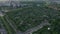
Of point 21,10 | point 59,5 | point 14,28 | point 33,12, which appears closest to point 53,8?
point 59,5

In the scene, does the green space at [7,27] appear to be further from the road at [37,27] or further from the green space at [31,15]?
the road at [37,27]

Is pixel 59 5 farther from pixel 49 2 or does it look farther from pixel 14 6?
pixel 14 6

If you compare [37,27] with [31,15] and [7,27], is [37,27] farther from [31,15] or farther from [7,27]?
[7,27]

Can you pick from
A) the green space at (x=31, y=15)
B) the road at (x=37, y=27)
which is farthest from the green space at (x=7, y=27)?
the road at (x=37, y=27)

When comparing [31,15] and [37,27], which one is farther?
[31,15]

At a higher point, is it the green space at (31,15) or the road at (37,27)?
the green space at (31,15)

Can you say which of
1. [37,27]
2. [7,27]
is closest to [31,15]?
[37,27]

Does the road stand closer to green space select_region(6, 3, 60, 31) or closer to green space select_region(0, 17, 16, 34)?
green space select_region(6, 3, 60, 31)

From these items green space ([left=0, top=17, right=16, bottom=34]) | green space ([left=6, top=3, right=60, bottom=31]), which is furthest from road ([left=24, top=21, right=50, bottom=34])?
green space ([left=0, top=17, right=16, bottom=34])

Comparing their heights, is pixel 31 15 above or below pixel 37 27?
above

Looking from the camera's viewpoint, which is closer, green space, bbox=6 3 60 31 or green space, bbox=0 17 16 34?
green space, bbox=0 17 16 34

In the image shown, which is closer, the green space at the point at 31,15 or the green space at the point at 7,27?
the green space at the point at 7,27
